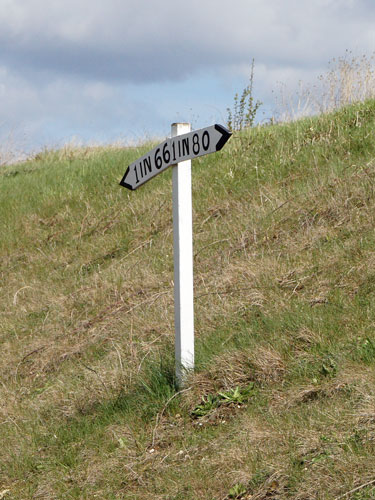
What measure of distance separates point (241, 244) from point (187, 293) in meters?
2.31

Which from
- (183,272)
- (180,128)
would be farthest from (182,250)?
(180,128)

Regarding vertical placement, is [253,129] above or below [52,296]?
above

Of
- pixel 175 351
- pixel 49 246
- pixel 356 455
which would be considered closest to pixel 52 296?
pixel 49 246

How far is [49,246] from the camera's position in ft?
29.8

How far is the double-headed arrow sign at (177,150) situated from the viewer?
363cm

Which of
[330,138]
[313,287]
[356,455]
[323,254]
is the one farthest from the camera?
[330,138]

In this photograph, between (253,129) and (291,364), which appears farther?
(253,129)

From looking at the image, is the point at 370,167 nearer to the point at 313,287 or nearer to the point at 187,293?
the point at 313,287

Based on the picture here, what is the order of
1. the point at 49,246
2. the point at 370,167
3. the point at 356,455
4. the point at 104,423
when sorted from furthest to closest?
the point at 49,246 → the point at 370,167 → the point at 104,423 → the point at 356,455

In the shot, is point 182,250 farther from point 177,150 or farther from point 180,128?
point 180,128

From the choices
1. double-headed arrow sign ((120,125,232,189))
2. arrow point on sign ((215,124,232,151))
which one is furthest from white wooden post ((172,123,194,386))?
arrow point on sign ((215,124,232,151))

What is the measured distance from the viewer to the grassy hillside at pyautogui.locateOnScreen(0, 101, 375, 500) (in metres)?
3.12

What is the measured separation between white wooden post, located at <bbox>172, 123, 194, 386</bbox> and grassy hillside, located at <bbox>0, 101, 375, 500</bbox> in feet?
0.45

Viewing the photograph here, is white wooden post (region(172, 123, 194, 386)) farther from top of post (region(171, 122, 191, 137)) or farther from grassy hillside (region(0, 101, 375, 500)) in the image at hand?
grassy hillside (region(0, 101, 375, 500))
